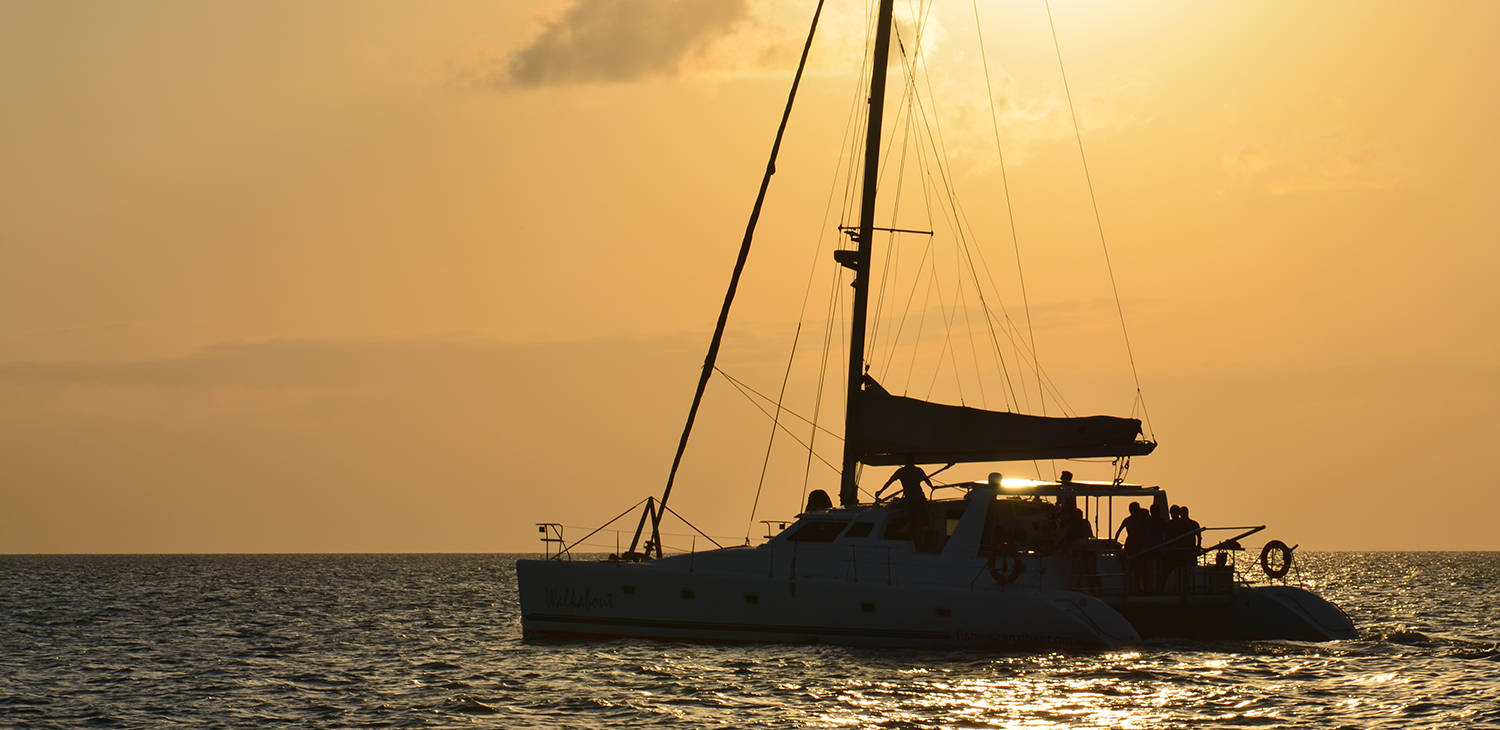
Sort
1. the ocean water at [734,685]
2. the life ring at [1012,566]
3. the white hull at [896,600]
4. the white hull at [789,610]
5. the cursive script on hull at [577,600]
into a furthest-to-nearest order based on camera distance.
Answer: the cursive script on hull at [577,600]
the life ring at [1012,566]
the white hull at [896,600]
the white hull at [789,610]
the ocean water at [734,685]

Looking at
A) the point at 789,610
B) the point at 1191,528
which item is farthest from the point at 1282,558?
the point at 789,610

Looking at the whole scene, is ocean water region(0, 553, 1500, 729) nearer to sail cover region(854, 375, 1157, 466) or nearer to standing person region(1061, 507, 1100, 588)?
standing person region(1061, 507, 1100, 588)

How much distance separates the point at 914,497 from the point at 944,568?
1.19m

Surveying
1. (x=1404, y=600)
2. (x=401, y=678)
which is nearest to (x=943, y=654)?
(x=401, y=678)

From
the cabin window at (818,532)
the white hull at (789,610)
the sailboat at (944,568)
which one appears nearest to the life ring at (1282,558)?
the sailboat at (944,568)

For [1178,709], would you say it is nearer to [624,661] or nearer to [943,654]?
[943,654]

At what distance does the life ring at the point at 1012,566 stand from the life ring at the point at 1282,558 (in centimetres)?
365

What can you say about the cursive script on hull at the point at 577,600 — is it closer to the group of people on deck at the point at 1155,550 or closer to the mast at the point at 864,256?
the mast at the point at 864,256

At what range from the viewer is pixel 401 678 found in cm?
2036

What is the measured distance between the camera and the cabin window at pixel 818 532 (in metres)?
20.9

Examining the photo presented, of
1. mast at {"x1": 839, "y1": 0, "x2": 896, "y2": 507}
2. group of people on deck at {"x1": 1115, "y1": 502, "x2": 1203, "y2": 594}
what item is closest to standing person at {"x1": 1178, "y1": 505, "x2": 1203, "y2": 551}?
group of people on deck at {"x1": 1115, "y1": 502, "x2": 1203, "y2": 594}

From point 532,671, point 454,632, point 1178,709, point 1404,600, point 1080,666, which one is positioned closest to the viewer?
point 1178,709

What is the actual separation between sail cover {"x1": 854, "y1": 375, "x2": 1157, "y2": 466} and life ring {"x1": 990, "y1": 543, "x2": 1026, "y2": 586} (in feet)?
6.11

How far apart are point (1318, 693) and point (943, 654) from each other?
4751 millimetres
